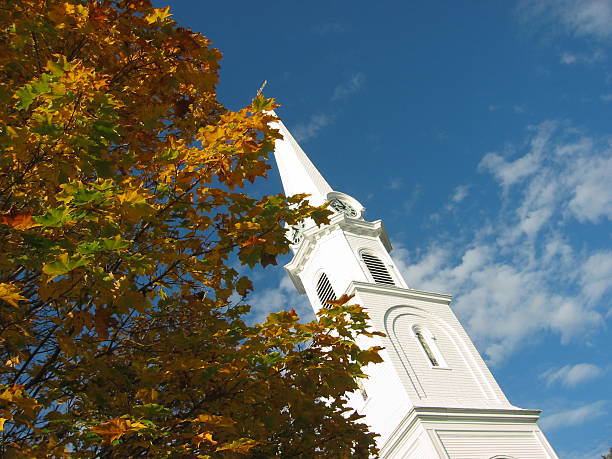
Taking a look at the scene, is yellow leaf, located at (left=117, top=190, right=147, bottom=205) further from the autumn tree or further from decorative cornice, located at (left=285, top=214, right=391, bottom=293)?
decorative cornice, located at (left=285, top=214, right=391, bottom=293)

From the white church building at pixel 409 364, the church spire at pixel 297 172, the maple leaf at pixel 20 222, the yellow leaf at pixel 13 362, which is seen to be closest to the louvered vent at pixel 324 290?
the white church building at pixel 409 364

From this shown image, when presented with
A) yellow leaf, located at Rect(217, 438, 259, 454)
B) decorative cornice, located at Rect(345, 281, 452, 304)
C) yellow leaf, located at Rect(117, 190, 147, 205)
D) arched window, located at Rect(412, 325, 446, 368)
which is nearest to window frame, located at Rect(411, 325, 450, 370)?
arched window, located at Rect(412, 325, 446, 368)

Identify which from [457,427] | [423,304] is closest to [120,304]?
[457,427]

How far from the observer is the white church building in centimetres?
1889

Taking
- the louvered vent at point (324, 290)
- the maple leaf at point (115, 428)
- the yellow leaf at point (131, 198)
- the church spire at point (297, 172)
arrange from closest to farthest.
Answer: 1. the yellow leaf at point (131, 198)
2. the maple leaf at point (115, 428)
3. the louvered vent at point (324, 290)
4. the church spire at point (297, 172)

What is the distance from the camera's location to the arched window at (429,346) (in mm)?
22984

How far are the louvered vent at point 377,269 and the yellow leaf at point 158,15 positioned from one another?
23.0 metres

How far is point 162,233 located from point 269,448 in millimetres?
2188

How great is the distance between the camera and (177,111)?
18.5 ft

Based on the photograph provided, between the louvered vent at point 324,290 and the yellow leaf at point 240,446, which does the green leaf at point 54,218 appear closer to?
the yellow leaf at point 240,446

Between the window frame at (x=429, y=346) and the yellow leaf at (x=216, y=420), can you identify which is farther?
the window frame at (x=429, y=346)

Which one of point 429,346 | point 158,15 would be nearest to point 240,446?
point 158,15

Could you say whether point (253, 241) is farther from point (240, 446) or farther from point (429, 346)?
point (429, 346)

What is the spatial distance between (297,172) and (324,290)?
11.1 meters
